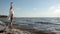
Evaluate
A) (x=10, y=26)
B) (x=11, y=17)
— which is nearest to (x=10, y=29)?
(x=10, y=26)

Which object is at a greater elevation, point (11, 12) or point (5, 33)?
point (11, 12)

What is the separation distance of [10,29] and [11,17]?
1388 millimetres

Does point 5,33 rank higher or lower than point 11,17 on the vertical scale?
lower

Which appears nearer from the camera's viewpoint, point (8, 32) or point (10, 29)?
point (8, 32)

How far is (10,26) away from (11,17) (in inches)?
34.0

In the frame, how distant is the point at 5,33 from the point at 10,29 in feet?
4.01

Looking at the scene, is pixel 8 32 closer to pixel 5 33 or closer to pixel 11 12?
pixel 5 33

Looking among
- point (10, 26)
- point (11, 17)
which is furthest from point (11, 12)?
point (10, 26)

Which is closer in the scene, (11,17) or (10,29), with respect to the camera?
(11,17)

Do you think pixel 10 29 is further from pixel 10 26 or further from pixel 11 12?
pixel 11 12

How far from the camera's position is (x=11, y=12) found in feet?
35.7

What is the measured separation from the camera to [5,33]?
34.0ft

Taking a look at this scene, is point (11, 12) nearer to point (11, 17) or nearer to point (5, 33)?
point (11, 17)

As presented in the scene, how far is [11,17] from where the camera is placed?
10633 millimetres
